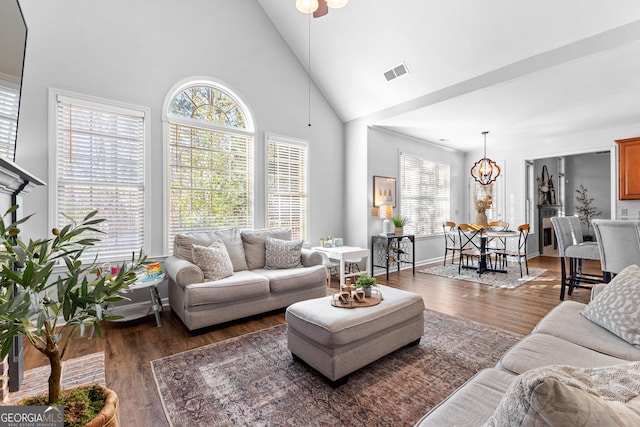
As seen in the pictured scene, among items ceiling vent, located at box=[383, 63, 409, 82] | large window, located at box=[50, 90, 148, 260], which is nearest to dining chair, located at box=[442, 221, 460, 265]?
ceiling vent, located at box=[383, 63, 409, 82]

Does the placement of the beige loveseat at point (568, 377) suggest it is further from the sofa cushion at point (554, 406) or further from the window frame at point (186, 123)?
the window frame at point (186, 123)

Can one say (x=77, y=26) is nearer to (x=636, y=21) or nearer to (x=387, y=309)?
(x=387, y=309)

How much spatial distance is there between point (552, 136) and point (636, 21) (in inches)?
150

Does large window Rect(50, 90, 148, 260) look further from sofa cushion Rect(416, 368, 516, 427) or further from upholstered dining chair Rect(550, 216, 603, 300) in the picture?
upholstered dining chair Rect(550, 216, 603, 300)

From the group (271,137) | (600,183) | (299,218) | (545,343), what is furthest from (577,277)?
(600,183)

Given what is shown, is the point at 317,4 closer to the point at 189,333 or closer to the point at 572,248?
the point at 189,333

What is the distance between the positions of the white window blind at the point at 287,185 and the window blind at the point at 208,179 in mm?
351

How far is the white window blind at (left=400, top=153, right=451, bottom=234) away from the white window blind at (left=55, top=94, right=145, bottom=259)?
15.3 feet

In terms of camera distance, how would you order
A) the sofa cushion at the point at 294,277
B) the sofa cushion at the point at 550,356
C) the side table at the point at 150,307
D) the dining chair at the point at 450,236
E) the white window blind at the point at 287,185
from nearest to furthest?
the sofa cushion at the point at 550,356, the side table at the point at 150,307, the sofa cushion at the point at 294,277, the white window blind at the point at 287,185, the dining chair at the point at 450,236

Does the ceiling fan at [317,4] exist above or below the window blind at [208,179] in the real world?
above

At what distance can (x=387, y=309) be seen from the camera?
227 centimetres

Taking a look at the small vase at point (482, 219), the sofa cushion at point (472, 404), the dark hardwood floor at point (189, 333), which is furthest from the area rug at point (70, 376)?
the small vase at point (482, 219)

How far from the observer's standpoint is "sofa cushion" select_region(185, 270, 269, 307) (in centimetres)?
285

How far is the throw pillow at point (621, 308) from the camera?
5.16 feet
